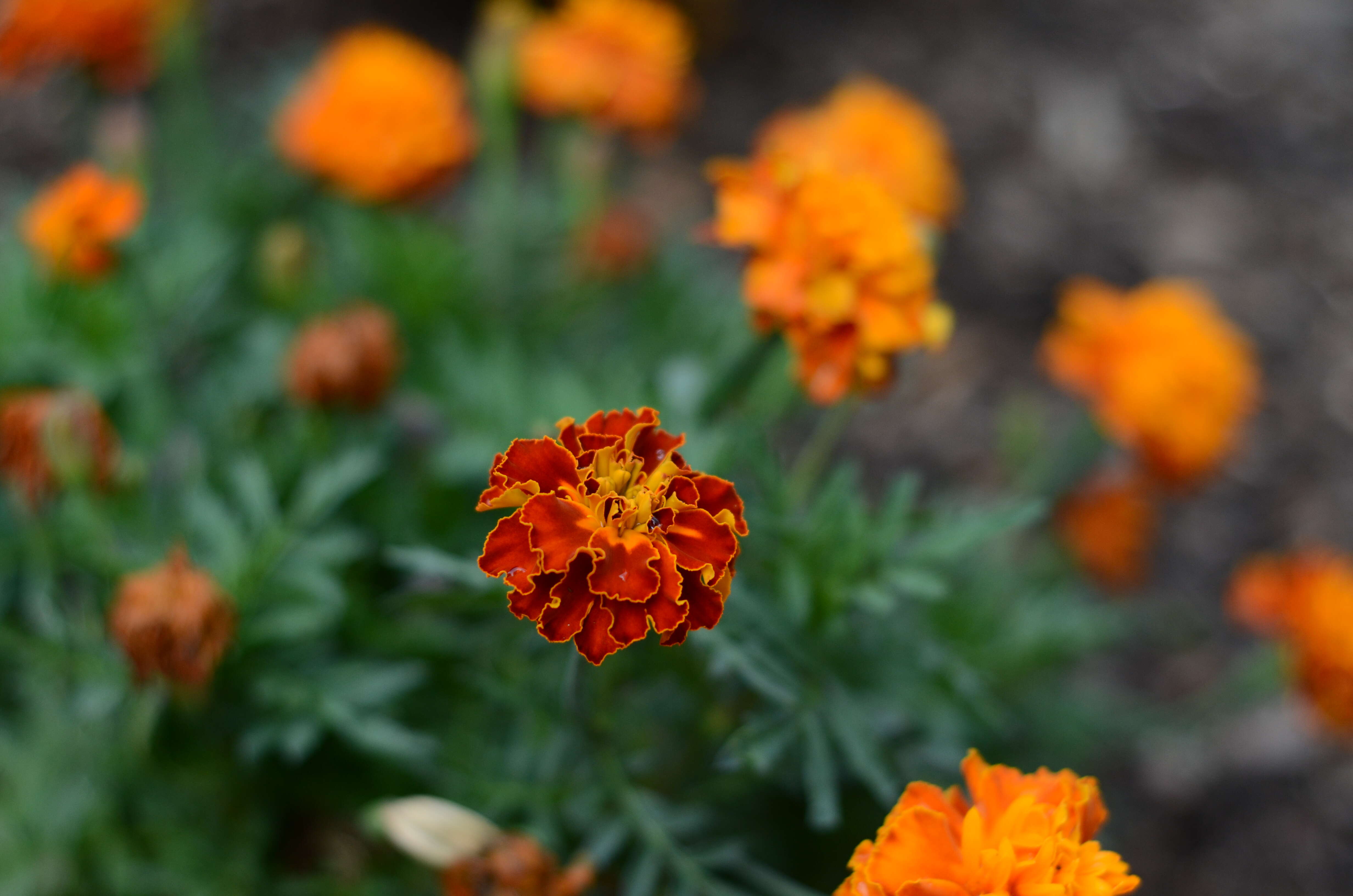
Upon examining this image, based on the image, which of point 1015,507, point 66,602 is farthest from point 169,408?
point 1015,507

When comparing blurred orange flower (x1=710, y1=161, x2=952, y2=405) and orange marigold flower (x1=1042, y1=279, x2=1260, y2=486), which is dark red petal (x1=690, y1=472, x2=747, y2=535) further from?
orange marigold flower (x1=1042, y1=279, x2=1260, y2=486)

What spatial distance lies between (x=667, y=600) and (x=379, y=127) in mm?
1558

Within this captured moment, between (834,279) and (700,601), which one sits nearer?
(700,601)

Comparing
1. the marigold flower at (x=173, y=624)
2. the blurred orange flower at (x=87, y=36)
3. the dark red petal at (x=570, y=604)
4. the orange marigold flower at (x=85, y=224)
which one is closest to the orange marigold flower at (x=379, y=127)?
the blurred orange flower at (x=87, y=36)

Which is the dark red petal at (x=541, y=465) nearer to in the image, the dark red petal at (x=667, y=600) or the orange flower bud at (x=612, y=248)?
the dark red petal at (x=667, y=600)

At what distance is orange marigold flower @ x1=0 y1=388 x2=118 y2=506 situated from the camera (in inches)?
54.1

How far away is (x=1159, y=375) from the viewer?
1.93m

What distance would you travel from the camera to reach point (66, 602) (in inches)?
70.2

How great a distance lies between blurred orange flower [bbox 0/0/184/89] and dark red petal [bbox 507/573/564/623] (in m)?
1.73

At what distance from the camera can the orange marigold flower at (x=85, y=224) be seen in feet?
5.13

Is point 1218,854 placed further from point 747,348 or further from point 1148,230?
point 1148,230

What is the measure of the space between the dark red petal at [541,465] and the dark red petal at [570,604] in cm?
7

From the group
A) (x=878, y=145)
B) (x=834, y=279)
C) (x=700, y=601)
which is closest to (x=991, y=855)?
(x=700, y=601)

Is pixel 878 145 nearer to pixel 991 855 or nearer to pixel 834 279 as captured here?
pixel 834 279
